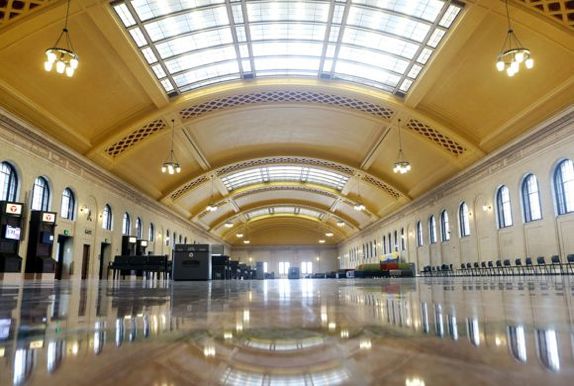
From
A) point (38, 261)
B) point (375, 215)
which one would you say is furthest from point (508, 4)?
point (375, 215)

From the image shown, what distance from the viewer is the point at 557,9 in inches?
463

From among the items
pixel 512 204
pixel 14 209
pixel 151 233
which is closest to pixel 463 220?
pixel 512 204

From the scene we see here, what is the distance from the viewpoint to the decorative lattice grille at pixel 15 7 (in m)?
11.4

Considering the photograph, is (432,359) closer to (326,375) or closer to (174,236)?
(326,375)

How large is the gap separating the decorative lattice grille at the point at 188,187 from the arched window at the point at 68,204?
32.7 ft

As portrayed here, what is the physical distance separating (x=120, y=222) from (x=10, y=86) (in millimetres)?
12044

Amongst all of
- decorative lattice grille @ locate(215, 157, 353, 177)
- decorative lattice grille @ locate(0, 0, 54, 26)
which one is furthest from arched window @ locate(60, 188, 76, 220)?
decorative lattice grille @ locate(215, 157, 353, 177)

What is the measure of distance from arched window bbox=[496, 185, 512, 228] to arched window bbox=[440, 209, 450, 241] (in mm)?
5548

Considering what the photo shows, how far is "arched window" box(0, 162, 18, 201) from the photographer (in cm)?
1502

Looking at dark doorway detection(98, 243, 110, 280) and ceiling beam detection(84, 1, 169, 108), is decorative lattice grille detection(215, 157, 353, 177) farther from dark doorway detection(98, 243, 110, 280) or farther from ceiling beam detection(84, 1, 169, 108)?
ceiling beam detection(84, 1, 169, 108)

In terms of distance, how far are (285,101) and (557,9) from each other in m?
12.2

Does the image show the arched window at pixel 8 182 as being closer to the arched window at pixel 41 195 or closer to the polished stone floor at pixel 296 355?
the arched window at pixel 41 195

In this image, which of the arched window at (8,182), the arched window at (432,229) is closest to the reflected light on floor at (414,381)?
the arched window at (8,182)

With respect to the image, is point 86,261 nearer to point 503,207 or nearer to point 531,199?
point 503,207
